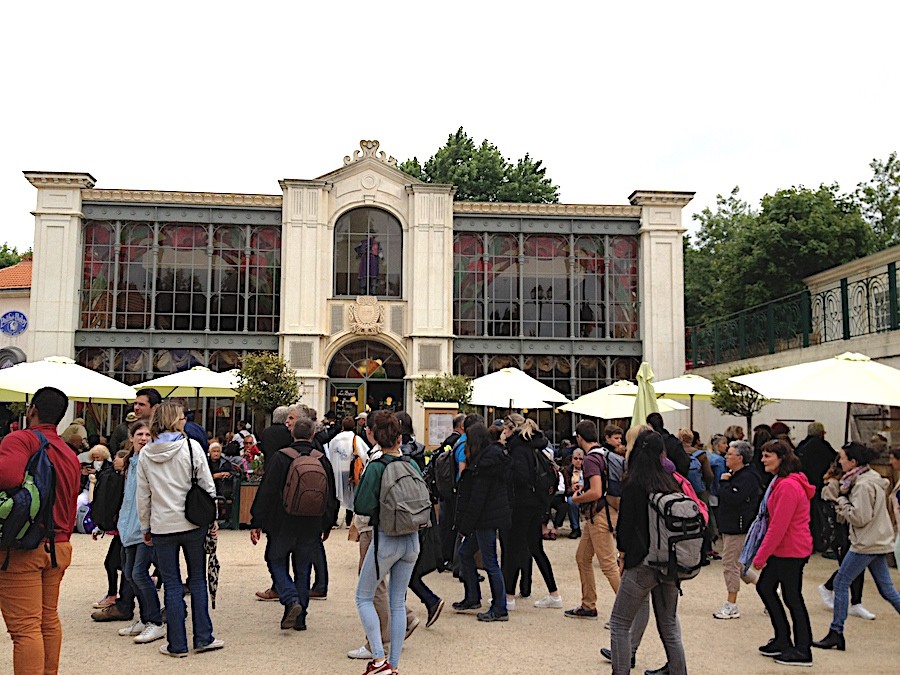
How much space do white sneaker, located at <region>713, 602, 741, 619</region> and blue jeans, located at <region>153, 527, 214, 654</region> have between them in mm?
4618

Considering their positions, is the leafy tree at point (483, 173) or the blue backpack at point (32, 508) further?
the leafy tree at point (483, 173)

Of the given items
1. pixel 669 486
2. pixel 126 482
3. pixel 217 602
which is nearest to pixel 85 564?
pixel 217 602

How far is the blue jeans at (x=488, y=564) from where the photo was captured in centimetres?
749

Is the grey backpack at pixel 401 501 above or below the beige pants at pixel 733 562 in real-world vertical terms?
above

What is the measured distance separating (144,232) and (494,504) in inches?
799

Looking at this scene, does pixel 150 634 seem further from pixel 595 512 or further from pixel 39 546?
pixel 595 512

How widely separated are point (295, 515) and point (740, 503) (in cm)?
409

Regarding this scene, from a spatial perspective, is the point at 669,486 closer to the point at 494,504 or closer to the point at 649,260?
the point at 494,504

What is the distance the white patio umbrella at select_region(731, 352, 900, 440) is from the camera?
941 centimetres

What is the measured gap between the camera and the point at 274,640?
22.3 ft

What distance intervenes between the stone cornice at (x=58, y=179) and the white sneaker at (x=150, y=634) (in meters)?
20.5

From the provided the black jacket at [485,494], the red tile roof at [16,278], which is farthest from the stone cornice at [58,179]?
the black jacket at [485,494]

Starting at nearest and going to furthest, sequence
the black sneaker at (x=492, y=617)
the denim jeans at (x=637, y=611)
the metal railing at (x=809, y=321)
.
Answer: the denim jeans at (x=637, y=611) < the black sneaker at (x=492, y=617) < the metal railing at (x=809, y=321)

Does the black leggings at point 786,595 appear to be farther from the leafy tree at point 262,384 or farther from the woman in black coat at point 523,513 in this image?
the leafy tree at point 262,384
